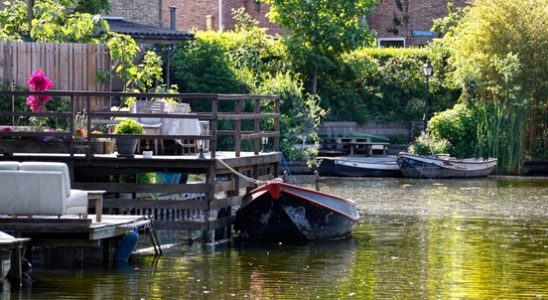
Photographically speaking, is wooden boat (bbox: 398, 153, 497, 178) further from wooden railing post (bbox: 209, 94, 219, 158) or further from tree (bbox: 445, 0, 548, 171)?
wooden railing post (bbox: 209, 94, 219, 158)

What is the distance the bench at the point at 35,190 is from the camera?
69.5 ft

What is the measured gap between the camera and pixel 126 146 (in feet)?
84.2

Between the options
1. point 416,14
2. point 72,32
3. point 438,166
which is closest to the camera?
point 72,32

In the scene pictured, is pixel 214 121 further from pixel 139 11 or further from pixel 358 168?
pixel 139 11

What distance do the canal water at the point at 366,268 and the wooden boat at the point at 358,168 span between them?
1320 centimetres

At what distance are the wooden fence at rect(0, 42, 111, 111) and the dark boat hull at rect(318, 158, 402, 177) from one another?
16967 mm

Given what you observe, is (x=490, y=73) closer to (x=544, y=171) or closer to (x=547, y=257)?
(x=544, y=171)

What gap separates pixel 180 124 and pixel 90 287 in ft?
25.3

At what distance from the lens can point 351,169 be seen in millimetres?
47312

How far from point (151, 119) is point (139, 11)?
87.3 ft

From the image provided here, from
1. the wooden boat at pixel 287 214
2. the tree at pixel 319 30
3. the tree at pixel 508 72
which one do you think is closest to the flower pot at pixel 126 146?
the wooden boat at pixel 287 214

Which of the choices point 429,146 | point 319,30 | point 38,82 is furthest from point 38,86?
point 319,30

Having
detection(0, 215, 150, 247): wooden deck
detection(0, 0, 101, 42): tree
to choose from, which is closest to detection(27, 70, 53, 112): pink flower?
detection(0, 0, 101, 42): tree

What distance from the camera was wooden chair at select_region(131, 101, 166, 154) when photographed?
88.9ft
